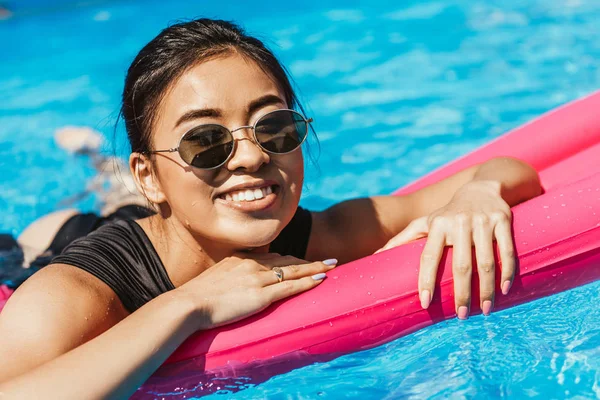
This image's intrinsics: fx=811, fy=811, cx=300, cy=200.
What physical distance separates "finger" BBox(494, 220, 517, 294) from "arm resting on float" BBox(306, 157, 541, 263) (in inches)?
27.7

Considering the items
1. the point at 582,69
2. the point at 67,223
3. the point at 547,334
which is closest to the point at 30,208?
the point at 67,223

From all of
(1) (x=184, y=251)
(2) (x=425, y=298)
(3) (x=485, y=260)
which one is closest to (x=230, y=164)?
(1) (x=184, y=251)

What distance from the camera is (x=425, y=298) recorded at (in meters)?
2.79

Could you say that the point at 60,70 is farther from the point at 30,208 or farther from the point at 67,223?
the point at 67,223

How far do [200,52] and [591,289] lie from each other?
170 cm

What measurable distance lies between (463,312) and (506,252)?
10.2 inches

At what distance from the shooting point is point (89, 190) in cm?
573

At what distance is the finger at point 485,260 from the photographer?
2732 millimetres

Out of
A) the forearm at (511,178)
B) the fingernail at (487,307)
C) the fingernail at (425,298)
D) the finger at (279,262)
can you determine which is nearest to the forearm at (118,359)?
the finger at (279,262)

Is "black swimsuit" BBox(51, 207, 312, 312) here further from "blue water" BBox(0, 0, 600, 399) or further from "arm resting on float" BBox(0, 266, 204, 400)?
"blue water" BBox(0, 0, 600, 399)

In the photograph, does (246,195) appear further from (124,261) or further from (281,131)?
(124,261)

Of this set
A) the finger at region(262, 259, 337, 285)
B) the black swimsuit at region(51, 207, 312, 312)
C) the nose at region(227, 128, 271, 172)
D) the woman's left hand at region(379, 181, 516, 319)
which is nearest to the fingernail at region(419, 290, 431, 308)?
the woman's left hand at region(379, 181, 516, 319)

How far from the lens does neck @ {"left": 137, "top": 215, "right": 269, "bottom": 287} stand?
3123mm

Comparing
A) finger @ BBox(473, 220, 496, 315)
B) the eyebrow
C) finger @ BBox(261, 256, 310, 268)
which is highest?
the eyebrow
